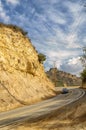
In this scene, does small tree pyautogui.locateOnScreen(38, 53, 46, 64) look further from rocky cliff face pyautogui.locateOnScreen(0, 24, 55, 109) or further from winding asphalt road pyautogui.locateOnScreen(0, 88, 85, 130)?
winding asphalt road pyautogui.locateOnScreen(0, 88, 85, 130)

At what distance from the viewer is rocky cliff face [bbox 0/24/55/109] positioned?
151ft

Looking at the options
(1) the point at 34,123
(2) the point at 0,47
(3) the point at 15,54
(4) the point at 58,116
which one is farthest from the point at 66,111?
(3) the point at 15,54

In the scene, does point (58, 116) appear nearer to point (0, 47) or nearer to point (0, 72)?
point (0, 72)

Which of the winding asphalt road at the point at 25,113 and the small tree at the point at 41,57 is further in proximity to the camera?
the small tree at the point at 41,57

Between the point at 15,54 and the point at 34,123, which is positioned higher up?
the point at 15,54

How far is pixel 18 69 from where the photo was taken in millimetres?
54812

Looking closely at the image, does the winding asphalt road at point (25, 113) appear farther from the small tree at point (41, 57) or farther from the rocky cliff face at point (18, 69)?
the small tree at point (41, 57)

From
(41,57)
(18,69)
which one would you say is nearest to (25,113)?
(18,69)

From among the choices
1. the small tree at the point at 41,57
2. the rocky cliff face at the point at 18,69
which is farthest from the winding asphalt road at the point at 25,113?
the small tree at the point at 41,57

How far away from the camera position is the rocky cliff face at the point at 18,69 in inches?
1809

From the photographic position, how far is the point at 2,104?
37.9 metres

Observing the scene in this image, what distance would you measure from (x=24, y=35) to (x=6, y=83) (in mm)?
22324

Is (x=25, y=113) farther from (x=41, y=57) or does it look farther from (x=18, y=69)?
(x=41, y=57)

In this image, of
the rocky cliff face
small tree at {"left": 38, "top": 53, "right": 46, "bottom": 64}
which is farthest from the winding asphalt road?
small tree at {"left": 38, "top": 53, "right": 46, "bottom": 64}
